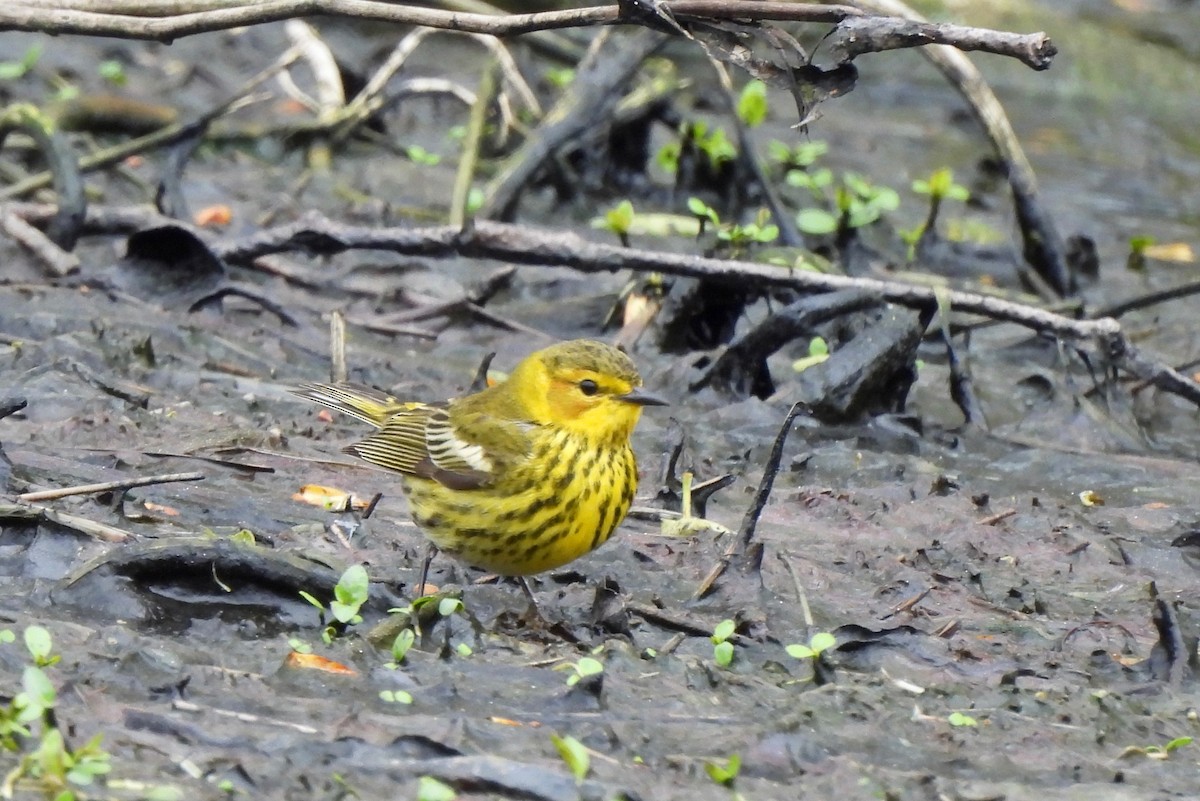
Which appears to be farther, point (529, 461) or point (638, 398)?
point (638, 398)

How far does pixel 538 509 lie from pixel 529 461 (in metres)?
0.21

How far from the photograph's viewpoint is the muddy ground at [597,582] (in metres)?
3.61

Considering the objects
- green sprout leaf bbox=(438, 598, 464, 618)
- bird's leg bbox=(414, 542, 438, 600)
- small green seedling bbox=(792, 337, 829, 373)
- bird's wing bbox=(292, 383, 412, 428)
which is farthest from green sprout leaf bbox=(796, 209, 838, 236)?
green sprout leaf bbox=(438, 598, 464, 618)

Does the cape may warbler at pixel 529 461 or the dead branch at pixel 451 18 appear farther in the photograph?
the cape may warbler at pixel 529 461

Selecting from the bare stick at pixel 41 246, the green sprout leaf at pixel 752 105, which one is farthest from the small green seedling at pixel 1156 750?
the green sprout leaf at pixel 752 105

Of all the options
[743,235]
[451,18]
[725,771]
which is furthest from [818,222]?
[725,771]

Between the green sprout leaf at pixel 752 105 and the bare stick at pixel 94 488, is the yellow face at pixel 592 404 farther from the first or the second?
the green sprout leaf at pixel 752 105

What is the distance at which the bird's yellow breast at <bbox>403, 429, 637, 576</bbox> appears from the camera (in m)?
4.73

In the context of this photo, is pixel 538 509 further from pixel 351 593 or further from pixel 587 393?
pixel 351 593

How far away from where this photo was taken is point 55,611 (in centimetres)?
407

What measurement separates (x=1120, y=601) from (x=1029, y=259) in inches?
159

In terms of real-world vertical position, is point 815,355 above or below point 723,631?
below

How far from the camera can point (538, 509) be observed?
15.7 feet

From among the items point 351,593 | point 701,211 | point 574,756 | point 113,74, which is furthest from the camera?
point 113,74
